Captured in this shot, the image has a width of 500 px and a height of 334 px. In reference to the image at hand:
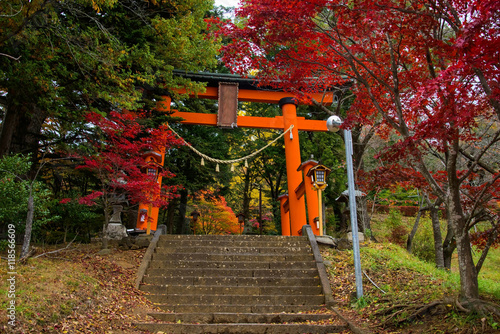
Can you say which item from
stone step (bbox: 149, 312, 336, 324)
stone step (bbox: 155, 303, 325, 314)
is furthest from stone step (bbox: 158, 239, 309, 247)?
stone step (bbox: 149, 312, 336, 324)

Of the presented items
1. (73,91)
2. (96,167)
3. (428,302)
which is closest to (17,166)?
(96,167)

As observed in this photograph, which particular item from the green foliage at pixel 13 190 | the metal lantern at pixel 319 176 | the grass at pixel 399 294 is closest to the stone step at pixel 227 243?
the grass at pixel 399 294

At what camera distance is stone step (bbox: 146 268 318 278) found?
6461mm

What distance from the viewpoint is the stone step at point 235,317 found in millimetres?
5004

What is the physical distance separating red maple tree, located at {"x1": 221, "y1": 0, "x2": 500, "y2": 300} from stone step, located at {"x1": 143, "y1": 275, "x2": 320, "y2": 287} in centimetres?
275

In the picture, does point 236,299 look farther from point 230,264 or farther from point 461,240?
point 461,240

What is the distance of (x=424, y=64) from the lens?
498cm

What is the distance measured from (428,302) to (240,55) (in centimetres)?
457

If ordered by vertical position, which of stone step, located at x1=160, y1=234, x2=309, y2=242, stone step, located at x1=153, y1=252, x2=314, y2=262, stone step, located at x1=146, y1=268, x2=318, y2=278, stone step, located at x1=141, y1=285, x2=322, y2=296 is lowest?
stone step, located at x1=141, y1=285, x2=322, y2=296

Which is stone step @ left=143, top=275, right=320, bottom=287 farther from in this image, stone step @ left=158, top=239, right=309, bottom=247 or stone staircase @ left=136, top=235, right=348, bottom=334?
stone step @ left=158, top=239, right=309, bottom=247

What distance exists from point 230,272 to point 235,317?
1.49 m

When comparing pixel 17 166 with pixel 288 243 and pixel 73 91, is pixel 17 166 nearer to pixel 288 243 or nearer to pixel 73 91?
pixel 73 91

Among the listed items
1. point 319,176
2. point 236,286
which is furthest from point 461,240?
point 319,176

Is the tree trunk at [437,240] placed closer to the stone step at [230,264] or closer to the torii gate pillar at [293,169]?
the torii gate pillar at [293,169]
